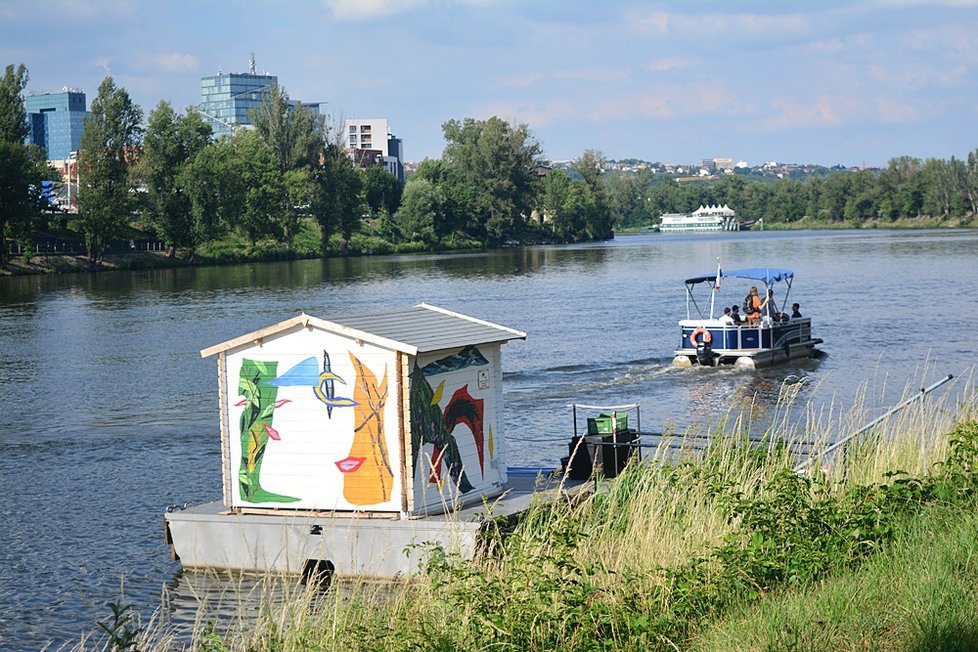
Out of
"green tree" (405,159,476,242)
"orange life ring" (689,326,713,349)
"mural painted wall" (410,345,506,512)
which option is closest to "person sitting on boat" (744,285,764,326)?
"orange life ring" (689,326,713,349)

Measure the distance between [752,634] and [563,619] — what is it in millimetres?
1427

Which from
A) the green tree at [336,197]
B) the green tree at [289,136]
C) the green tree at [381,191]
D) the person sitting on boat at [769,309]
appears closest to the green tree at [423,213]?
the green tree at [381,191]

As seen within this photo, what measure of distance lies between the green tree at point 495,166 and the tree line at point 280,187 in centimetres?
16

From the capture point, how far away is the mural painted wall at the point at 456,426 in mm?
16422

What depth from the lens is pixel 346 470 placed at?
54.6 ft

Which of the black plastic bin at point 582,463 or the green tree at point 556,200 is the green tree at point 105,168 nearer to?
the green tree at point 556,200

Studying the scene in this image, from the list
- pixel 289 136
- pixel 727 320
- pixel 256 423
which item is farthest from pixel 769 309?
pixel 289 136

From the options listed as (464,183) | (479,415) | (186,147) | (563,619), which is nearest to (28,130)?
(186,147)

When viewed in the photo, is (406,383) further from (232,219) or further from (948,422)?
(232,219)

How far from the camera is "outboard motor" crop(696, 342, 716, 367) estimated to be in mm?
39094

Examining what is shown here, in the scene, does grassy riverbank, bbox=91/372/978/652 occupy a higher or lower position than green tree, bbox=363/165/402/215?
lower

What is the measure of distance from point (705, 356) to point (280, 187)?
80.5 m

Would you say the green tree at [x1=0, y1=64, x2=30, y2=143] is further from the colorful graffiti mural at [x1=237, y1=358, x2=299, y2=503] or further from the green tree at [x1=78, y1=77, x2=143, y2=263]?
the colorful graffiti mural at [x1=237, y1=358, x2=299, y2=503]

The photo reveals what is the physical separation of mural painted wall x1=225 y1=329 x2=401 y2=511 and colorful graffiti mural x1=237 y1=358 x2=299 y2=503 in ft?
0.04
